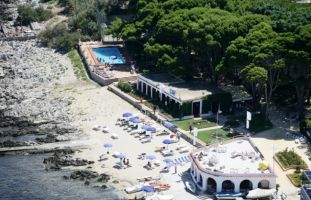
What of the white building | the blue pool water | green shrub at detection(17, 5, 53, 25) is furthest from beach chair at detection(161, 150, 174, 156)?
green shrub at detection(17, 5, 53, 25)

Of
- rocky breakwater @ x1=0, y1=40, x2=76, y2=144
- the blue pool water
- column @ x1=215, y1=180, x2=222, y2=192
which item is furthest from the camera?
the blue pool water

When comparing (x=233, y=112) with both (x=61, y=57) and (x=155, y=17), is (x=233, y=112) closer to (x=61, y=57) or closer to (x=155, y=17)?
(x=155, y=17)

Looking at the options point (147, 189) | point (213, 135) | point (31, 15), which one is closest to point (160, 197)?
point (147, 189)

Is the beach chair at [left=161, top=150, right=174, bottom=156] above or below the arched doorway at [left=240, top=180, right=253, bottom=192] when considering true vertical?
above

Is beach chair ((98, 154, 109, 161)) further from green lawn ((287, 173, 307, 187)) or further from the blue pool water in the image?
the blue pool water

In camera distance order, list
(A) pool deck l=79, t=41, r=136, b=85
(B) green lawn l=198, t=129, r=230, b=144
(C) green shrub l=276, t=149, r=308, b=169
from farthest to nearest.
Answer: (A) pool deck l=79, t=41, r=136, b=85 → (B) green lawn l=198, t=129, r=230, b=144 → (C) green shrub l=276, t=149, r=308, b=169

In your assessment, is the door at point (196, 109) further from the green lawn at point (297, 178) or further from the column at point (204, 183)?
the column at point (204, 183)

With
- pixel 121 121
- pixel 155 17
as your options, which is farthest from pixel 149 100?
pixel 155 17

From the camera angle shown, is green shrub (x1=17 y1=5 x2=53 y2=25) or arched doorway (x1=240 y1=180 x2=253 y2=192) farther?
green shrub (x1=17 y1=5 x2=53 y2=25)
